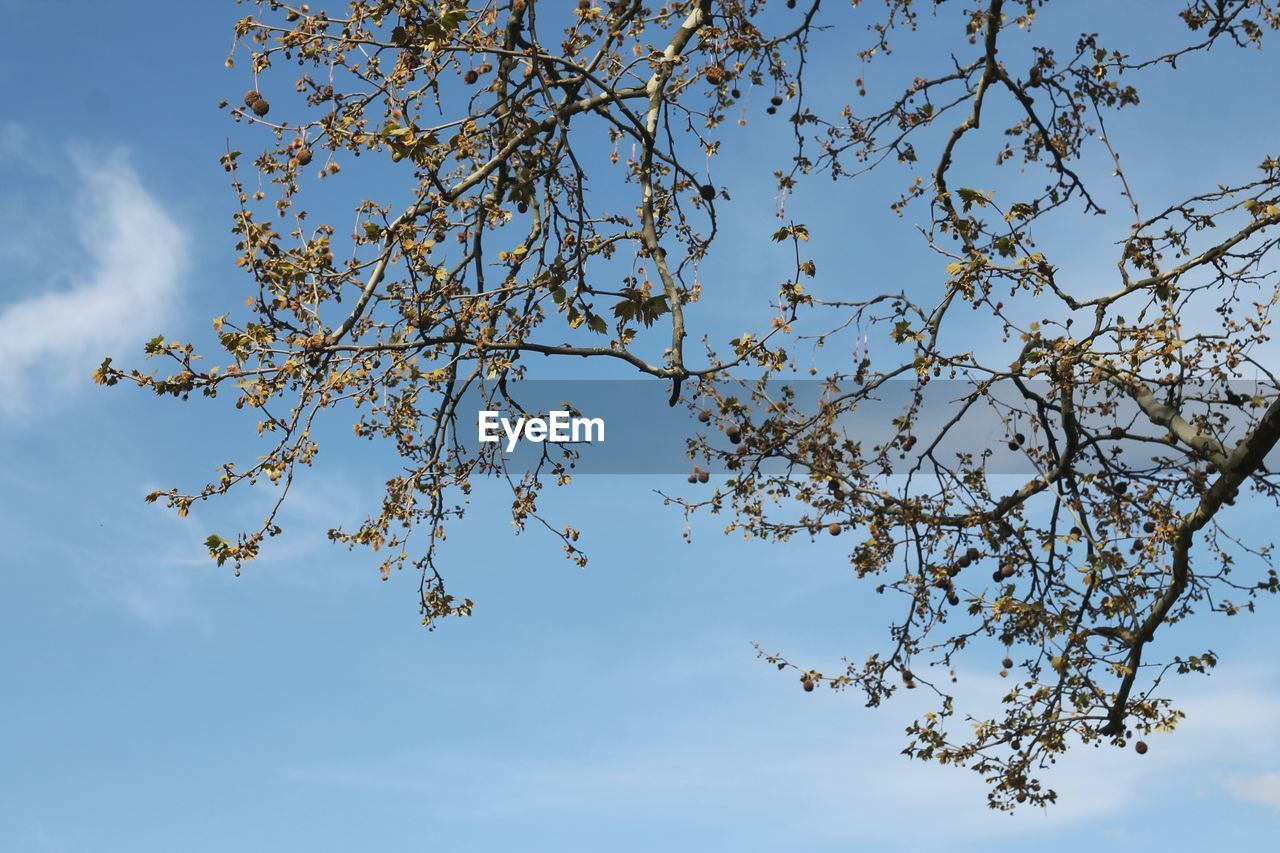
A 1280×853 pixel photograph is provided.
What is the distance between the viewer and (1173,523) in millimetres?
7645

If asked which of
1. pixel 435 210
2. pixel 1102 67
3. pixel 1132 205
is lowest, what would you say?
pixel 435 210

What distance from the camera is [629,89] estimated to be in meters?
7.31

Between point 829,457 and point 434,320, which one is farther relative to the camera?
point 829,457

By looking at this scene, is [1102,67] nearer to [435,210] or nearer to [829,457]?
[829,457]

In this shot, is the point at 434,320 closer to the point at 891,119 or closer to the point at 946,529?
the point at 946,529

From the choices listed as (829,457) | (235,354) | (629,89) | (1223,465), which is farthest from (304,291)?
(1223,465)

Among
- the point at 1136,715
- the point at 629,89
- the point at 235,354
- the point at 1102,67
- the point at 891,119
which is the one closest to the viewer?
the point at 235,354

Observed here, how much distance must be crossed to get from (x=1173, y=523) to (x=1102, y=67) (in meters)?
3.21

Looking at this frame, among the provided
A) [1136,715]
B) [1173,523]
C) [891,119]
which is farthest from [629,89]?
[1136,715]

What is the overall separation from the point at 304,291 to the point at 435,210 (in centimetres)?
81

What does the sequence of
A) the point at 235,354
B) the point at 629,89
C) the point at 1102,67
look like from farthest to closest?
the point at 1102,67 < the point at 629,89 < the point at 235,354

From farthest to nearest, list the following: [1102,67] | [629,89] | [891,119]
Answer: [891,119] → [1102,67] → [629,89]

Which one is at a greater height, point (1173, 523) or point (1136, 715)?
point (1173, 523)

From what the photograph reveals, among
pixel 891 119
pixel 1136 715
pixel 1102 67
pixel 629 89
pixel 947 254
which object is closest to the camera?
pixel 947 254
